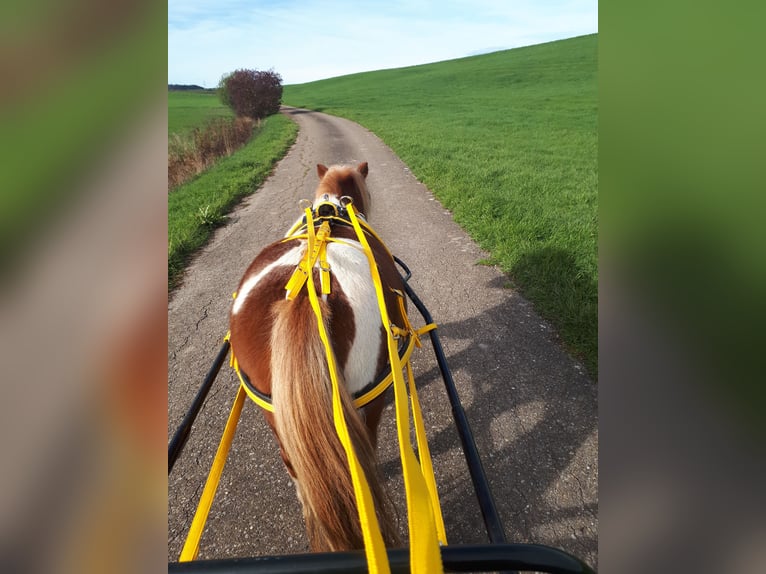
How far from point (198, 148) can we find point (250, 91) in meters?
18.0

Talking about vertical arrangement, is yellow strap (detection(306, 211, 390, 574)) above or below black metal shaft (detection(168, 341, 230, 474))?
above

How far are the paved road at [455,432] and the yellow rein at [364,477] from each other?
29.9 inches

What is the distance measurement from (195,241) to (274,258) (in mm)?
4268

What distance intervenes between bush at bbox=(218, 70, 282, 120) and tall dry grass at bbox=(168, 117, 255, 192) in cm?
968

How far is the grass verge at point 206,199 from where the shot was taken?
543cm

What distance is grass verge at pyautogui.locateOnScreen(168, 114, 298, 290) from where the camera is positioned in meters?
5.43

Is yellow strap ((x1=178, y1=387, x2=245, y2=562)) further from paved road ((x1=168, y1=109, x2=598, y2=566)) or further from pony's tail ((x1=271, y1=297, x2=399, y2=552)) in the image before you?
paved road ((x1=168, y1=109, x2=598, y2=566))

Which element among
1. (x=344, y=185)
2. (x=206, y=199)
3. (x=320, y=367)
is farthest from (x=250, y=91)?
(x=320, y=367)

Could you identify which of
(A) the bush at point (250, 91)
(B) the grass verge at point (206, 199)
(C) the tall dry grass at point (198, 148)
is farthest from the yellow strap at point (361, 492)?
(A) the bush at point (250, 91)

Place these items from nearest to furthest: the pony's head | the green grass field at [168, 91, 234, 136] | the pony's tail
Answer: the pony's tail < the pony's head < the green grass field at [168, 91, 234, 136]

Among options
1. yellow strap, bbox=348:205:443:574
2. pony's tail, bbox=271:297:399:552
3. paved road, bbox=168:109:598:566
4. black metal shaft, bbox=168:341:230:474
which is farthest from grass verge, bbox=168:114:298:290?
yellow strap, bbox=348:205:443:574

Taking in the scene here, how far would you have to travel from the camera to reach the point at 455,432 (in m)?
2.71
